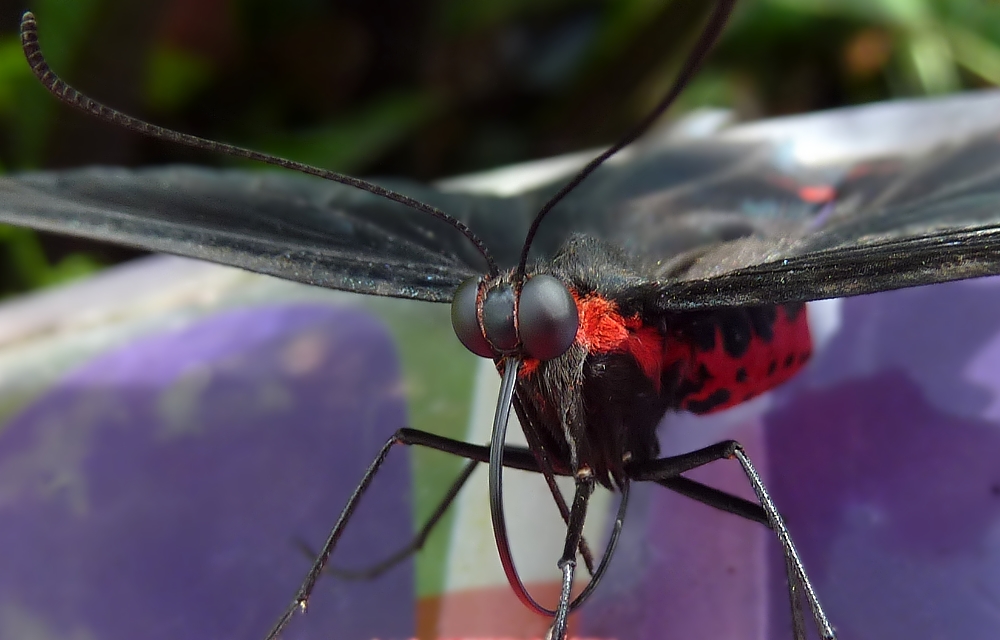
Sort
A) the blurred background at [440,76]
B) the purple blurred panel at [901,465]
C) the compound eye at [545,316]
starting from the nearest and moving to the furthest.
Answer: the compound eye at [545,316], the purple blurred panel at [901,465], the blurred background at [440,76]

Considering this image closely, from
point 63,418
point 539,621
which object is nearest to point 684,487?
point 539,621

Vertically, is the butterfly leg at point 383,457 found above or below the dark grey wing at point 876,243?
below

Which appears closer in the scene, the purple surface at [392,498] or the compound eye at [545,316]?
the compound eye at [545,316]

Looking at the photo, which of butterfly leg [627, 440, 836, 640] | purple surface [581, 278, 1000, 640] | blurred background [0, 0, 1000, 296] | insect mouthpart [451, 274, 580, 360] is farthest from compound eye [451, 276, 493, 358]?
blurred background [0, 0, 1000, 296]

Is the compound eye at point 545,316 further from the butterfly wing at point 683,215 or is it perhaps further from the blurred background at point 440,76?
the blurred background at point 440,76

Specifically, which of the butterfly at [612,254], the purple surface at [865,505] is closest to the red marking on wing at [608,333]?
the butterfly at [612,254]

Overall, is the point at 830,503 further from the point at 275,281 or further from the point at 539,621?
the point at 275,281
